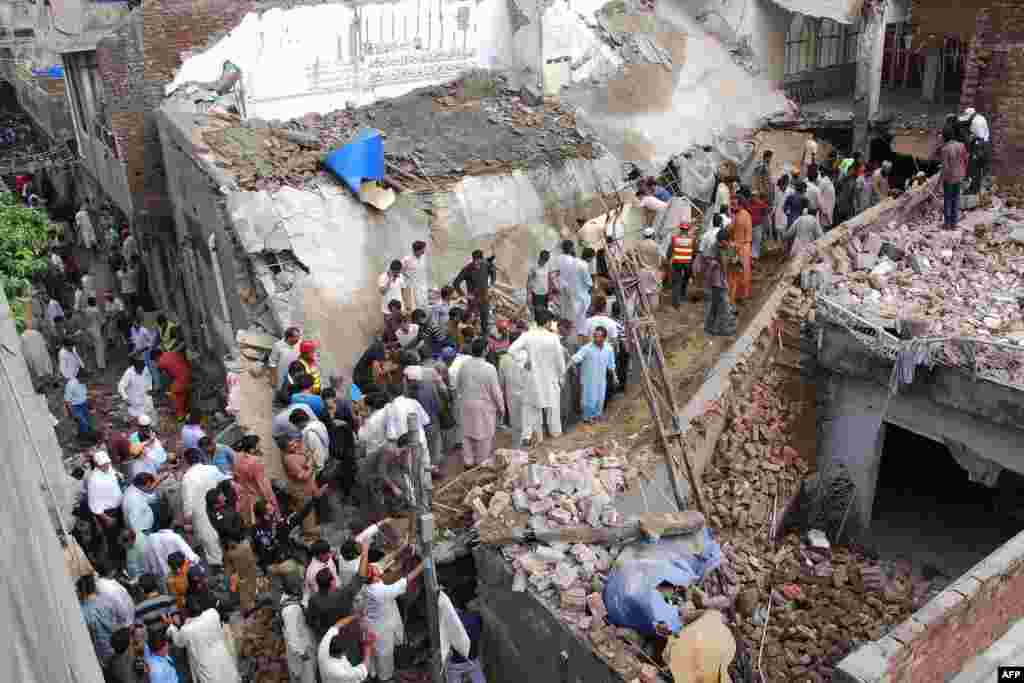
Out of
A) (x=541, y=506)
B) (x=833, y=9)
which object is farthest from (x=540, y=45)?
(x=541, y=506)

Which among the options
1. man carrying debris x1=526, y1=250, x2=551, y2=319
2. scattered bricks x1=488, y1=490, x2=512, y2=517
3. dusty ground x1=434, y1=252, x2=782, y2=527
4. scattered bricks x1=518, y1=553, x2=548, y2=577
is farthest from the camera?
man carrying debris x1=526, y1=250, x2=551, y2=319

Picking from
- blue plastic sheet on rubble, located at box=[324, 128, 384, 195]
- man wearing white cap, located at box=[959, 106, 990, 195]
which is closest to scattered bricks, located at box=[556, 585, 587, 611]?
blue plastic sheet on rubble, located at box=[324, 128, 384, 195]

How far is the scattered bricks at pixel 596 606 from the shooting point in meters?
6.71

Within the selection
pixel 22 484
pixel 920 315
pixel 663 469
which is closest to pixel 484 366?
pixel 663 469

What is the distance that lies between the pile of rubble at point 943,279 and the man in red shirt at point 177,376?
26.4 feet

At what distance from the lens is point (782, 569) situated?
873 centimetres

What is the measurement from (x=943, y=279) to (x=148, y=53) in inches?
444

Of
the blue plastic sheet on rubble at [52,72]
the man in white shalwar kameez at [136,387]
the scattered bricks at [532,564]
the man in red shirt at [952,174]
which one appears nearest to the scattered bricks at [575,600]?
the scattered bricks at [532,564]

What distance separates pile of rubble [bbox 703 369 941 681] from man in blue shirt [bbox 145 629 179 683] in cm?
442

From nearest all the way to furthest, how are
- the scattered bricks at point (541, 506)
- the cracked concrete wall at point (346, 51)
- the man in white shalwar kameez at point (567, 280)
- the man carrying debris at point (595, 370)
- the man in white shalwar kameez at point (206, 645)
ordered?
the man in white shalwar kameez at point (206, 645) → the scattered bricks at point (541, 506) → the man carrying debris at point (595, 370) → the man in white shalwar kameez at point (567, 280) → the cracked concrete wall at point (346, 51)

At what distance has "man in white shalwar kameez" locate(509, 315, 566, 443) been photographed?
8609mm

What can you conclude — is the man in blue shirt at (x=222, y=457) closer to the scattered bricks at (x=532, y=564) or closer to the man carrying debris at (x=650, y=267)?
the scattered bricks at (x=532, y=564)

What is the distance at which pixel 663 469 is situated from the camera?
8.62m

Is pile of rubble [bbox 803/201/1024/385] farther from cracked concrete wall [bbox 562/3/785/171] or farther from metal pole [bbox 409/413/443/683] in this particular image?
metal pole [bbox 409/413/443/683]
